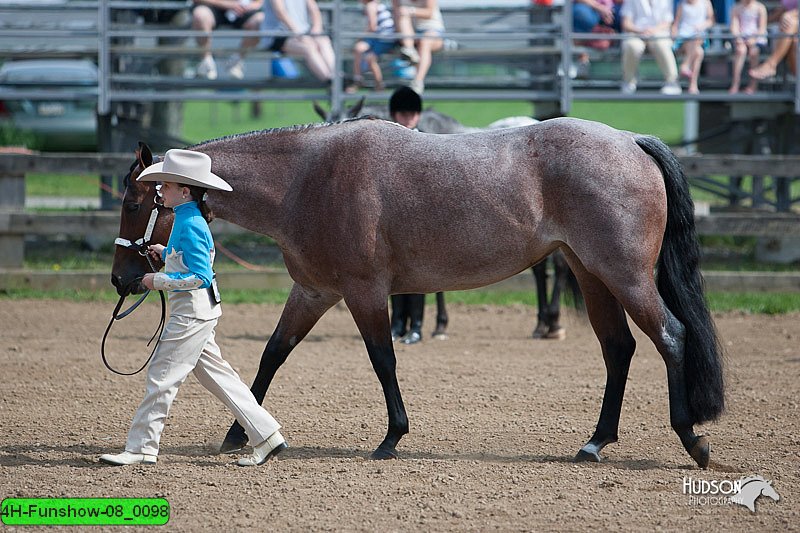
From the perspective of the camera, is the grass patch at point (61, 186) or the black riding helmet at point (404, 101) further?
the grass patch at point (61, 186)

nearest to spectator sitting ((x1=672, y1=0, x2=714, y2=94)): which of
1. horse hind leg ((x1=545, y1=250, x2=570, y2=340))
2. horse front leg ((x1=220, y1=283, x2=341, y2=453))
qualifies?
horse hind leg ((x1=545, y1=250, x2=570, y2=340))

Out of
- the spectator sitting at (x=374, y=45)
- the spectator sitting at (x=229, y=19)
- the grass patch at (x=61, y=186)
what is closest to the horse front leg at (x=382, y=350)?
the spectator sitting at (x=374, y=45)

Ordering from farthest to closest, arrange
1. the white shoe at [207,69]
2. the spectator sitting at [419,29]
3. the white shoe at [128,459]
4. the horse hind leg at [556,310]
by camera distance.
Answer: the white shoe at [207,69]
the spectator sitting at [419,29]
the horse hind leg at [556,310]
the white shoe at [128,459]

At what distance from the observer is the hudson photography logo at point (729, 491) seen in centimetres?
444

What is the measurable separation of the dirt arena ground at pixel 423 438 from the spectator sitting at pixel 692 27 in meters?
4.10

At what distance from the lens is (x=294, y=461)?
5.07 m

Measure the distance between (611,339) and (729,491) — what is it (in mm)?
1157

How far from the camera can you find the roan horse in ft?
16.6

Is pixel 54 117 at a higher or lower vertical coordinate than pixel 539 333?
higher

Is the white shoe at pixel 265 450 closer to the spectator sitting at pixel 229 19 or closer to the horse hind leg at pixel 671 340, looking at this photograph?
the horse hind leg at pixel 671 340

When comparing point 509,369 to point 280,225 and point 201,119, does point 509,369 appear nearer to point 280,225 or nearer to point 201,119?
point 280,225

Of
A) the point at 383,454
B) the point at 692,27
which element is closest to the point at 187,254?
the point at 383,454

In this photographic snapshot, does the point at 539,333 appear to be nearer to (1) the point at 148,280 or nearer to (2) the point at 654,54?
(2) the point at 654,54

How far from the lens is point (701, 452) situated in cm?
496
